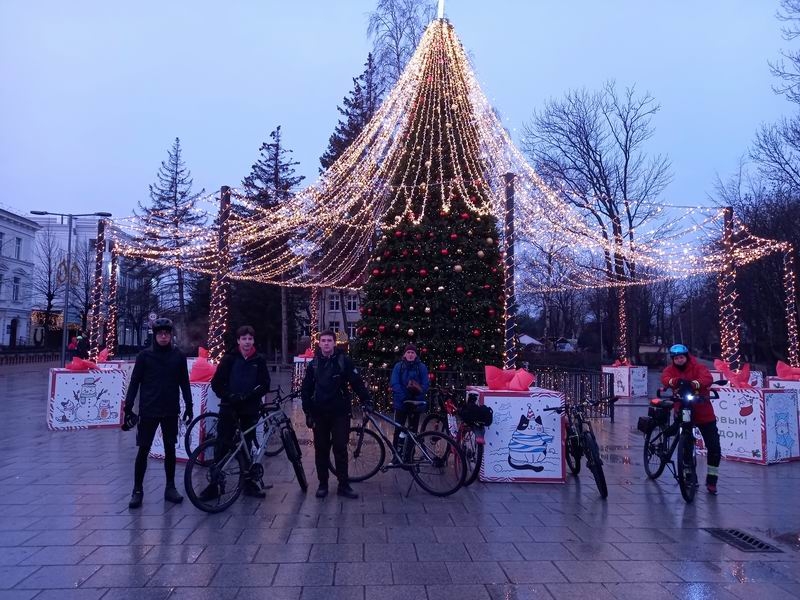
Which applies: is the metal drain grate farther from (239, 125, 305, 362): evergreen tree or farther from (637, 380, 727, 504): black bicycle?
(239, 125, 305, 362): evergreen tree

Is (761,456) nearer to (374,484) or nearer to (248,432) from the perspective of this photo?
(374,484)

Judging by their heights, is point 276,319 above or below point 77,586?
above

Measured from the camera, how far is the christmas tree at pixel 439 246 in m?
14.2

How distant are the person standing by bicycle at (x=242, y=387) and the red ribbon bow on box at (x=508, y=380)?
2.88 metres

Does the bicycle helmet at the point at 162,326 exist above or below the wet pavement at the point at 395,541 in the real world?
above

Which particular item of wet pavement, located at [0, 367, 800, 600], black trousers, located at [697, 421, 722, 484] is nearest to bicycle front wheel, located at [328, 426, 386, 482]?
wet pavement, located at [0, 367, 800, 600]

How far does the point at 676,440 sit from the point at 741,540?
2.10 meters

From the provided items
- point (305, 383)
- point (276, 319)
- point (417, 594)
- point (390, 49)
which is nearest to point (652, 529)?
point (417, 594)

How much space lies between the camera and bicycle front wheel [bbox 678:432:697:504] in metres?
6.77

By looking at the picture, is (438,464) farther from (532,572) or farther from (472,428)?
(532,572)

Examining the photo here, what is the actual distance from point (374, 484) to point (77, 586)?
382 cm

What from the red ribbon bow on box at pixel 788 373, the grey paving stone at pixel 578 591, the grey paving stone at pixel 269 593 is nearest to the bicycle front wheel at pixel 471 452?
the grey paving stone at pixel 578 591

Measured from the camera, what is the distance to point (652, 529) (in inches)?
227

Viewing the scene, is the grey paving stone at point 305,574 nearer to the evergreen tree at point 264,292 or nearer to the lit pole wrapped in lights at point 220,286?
the lit pole wrapped in lights at point 220,286
